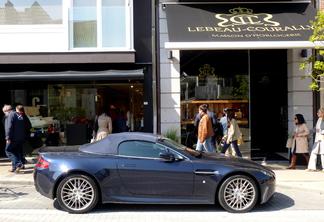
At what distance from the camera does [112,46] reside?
13656mm

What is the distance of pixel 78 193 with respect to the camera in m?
8.11

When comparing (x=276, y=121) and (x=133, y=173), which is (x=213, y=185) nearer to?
(x=133, y=173)

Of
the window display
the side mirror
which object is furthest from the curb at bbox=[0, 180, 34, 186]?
the side mirror

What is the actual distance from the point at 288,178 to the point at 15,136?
6811mm

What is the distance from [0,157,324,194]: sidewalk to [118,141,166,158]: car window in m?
3.58

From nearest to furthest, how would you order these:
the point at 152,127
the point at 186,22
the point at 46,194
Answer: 1. the point at 46,194
2. the point at 186,22
3. the point at 152,127

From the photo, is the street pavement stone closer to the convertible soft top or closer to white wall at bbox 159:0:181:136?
the convertible soft top

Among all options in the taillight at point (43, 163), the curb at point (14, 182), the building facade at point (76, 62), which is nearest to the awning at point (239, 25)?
the building facade at point (76, 62)

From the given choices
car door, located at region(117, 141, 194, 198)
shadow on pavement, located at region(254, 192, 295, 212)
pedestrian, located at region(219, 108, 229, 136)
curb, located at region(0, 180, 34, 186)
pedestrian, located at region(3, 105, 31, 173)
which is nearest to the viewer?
car door, located at region(117, 141, 194, 198)

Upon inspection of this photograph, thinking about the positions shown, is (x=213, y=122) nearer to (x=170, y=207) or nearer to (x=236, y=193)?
(x=170, y=207)

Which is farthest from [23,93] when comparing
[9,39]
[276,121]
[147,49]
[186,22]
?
[276,121]

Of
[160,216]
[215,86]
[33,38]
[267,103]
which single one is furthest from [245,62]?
[160,216]

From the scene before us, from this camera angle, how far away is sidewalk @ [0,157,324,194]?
34.3 feet

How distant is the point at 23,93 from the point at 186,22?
530cm
